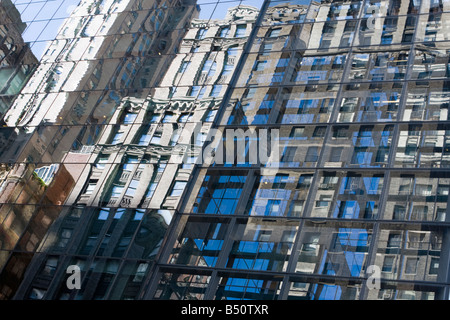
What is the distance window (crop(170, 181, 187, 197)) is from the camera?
2573cm

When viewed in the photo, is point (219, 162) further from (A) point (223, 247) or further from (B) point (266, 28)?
(B) point (266, 28)

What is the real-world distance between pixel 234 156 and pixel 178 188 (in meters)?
2.64

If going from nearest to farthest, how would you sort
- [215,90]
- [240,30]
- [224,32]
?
[215,90] < [240,30] < [224,32]

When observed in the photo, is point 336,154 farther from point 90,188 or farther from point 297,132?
point 90,188

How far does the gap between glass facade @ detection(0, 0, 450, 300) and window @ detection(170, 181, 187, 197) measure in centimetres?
9

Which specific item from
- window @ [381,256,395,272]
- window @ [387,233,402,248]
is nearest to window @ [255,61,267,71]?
window @ [387,233,402,248]

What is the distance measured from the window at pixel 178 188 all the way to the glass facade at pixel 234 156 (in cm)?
9

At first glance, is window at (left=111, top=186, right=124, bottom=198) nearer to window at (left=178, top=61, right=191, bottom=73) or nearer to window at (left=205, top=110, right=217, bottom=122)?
window at (left=205, top=110, right=217, bottom=122)

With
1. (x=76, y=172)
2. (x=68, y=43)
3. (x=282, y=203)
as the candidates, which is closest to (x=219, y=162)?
(x=282, y=203)

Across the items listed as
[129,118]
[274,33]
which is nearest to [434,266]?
[274,33]

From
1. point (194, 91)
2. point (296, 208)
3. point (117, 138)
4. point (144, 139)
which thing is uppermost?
point (194, 91)

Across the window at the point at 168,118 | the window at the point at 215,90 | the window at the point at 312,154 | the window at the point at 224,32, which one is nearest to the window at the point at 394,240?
the window at the point at 312,154

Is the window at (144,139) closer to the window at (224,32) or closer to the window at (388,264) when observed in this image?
the window at (224,32)

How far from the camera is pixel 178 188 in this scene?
85.0 ft
